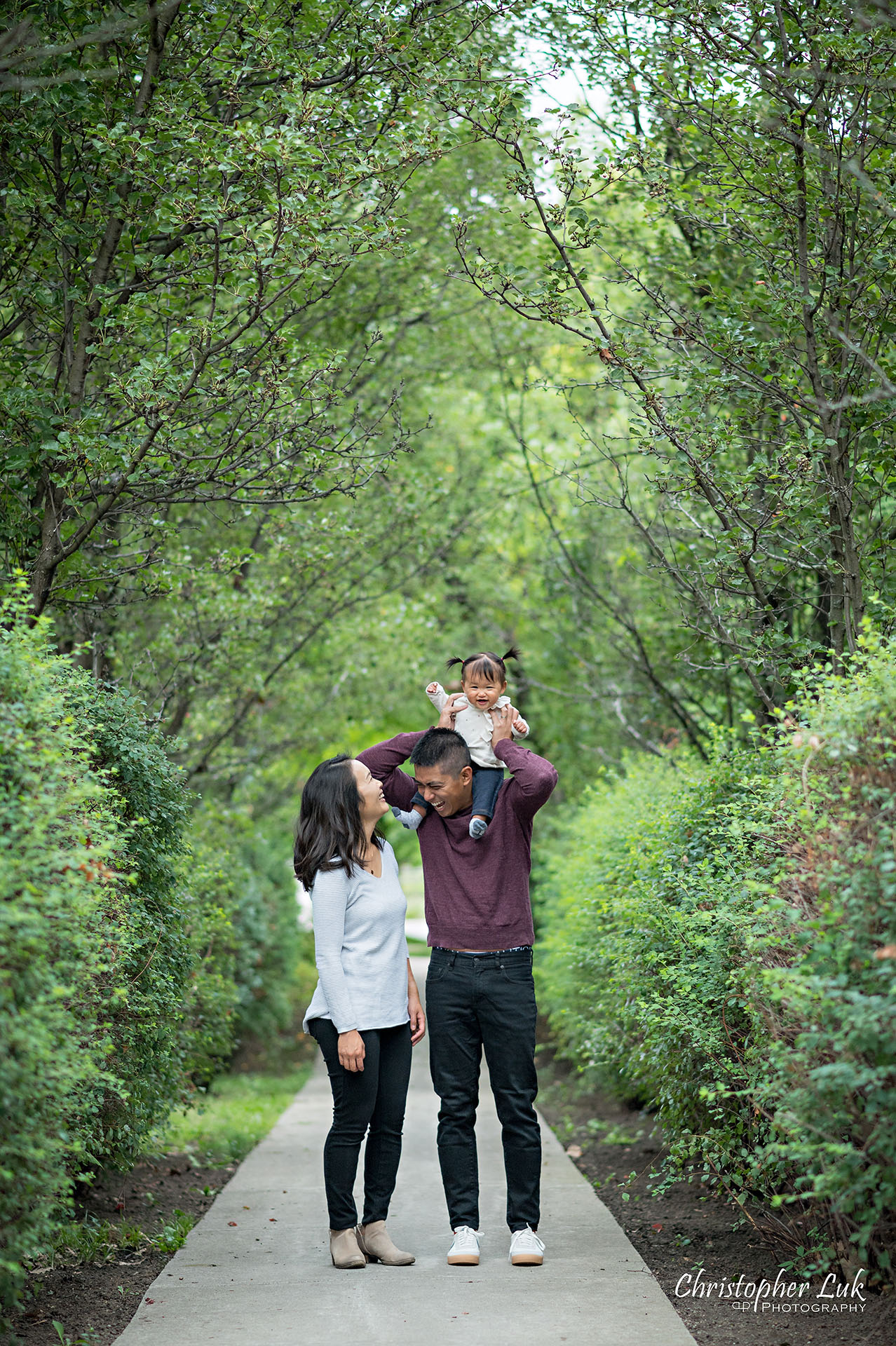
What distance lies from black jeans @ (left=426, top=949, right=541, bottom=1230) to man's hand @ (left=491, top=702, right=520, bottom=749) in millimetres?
841

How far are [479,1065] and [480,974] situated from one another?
1.09 ft

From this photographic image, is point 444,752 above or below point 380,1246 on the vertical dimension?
above

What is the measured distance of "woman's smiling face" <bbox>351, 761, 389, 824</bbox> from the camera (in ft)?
15.4

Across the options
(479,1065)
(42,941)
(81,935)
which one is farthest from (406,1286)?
(42,941)

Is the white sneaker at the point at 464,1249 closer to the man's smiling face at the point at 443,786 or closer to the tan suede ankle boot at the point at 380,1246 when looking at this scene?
the tan suede ankle boot at the point at 380,1246

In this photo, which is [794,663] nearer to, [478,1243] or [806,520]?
[806,520]

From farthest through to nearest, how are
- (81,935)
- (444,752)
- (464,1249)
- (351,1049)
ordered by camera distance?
1. (444,752)
2. (464,1249)
3. (351,1049)
4. (81,935)

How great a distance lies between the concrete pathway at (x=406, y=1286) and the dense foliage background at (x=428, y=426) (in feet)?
1.89

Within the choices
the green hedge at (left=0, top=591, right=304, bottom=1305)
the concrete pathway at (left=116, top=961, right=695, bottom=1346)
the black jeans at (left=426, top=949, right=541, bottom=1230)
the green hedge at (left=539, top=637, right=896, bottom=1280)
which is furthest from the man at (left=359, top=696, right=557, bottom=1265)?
the green hedge at (left=0, top=591, right=304, bottom=1305)

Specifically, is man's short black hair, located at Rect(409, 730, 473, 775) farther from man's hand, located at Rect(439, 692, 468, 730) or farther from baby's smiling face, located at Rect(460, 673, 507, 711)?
baby's smiling face, located at Rect(460, 673, 507, 711)

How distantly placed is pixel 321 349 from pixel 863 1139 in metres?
4.80

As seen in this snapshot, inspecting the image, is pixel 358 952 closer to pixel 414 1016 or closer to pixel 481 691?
pixel 414 1016

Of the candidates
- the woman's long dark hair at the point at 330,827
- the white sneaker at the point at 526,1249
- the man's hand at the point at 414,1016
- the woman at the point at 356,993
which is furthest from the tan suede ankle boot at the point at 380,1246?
the woman's long dark hair at the point at 330,827

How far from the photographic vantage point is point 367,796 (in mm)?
4703
